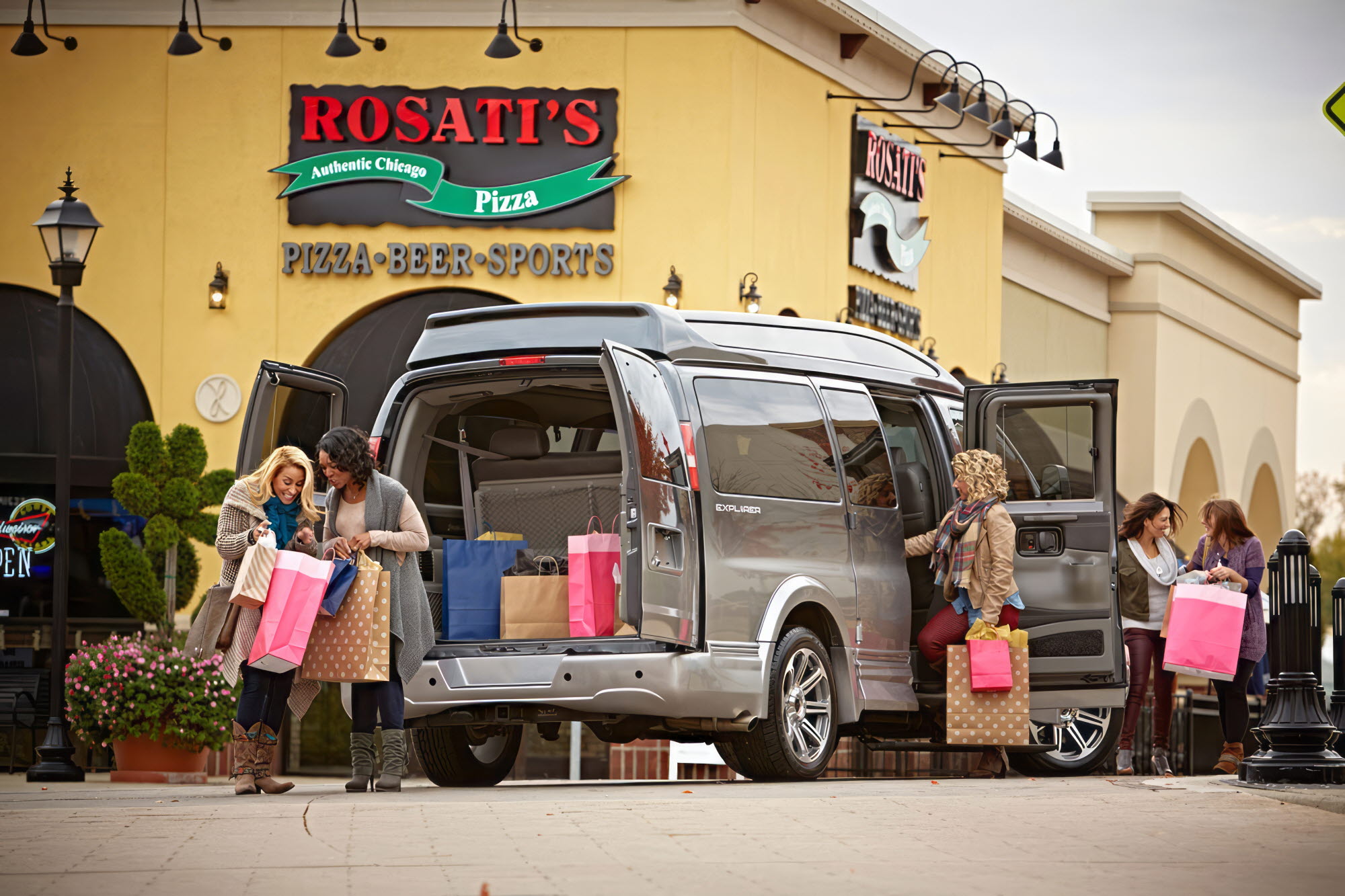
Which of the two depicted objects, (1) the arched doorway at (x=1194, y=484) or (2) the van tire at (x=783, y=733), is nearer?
(2) the van tire at (x=783, y=733)

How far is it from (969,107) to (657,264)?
686cm

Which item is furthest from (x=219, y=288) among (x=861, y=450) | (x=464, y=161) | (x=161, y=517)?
(x=861, y=450)

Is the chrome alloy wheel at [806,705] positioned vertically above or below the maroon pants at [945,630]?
below

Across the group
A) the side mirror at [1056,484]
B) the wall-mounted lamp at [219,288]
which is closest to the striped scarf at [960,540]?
the side mirror at [1056,484]

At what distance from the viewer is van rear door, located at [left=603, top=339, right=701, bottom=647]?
8773 millimetres

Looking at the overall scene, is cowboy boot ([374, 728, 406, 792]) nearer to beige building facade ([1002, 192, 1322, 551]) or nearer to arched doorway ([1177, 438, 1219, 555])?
beige building facade ([1002, 192, 1322, 551])

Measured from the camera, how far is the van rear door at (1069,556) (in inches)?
427

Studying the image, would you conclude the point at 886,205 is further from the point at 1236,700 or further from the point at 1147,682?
the point at 1236,700

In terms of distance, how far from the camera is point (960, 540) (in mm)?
10625

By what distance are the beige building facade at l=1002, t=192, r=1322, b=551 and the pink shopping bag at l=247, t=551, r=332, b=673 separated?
66.6ft

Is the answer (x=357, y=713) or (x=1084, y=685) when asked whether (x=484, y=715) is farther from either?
(x=1084, y=685)

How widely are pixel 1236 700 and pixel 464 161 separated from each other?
1023 cm

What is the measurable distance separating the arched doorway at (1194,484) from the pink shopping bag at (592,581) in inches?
1130

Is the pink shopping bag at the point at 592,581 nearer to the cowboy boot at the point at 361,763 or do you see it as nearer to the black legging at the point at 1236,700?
the cowboy boot at the point at 361,763
